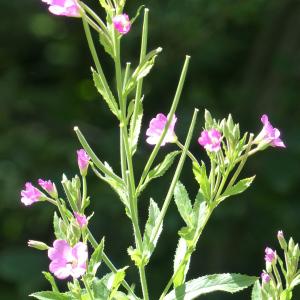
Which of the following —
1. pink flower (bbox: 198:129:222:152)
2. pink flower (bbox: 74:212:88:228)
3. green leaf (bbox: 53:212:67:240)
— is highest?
pink flower (bbox: 198:129:222:152)

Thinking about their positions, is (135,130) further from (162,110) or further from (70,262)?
(162,110)

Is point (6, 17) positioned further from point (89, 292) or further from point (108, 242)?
point (89, 292)

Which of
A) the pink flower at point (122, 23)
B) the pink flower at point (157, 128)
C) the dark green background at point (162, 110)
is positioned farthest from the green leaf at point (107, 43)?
the dark green background at point (162, 110)

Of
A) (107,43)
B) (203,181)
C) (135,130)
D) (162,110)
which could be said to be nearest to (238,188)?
(203,181)

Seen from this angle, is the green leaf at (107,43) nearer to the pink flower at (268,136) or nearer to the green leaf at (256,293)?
the pink flower at (268,136)

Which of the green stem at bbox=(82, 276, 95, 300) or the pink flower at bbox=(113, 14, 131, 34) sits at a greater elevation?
the pink flower at bbox=(113, 14, 131, 34)

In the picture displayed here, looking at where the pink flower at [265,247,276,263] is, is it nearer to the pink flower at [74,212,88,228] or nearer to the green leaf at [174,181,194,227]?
the green leaf at [174,181,194,227]

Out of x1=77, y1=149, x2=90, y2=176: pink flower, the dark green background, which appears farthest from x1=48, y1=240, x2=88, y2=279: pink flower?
the dark green background

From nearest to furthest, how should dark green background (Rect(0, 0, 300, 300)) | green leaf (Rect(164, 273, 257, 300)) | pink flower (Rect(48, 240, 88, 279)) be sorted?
pink flower (Rect(48, 240, 88, 279)) → green leaf (Rect(164, 273, 257, 300)) → dark green background (Rect(0, 0, 300, 300))
